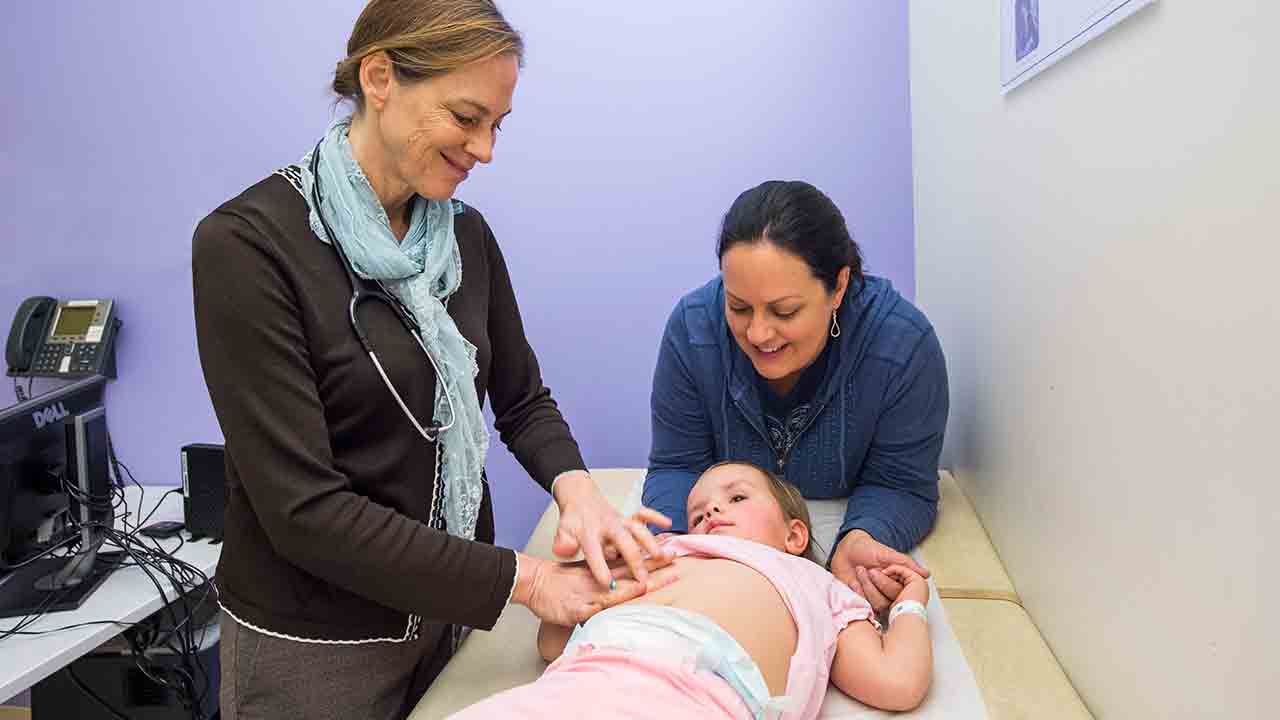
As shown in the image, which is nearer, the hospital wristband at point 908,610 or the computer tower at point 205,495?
the hospital wristband at point 908,610

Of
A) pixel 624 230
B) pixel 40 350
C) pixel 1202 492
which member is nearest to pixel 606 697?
pixel 1202 492

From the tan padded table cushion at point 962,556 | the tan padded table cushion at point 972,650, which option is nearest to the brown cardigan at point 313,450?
the tan padded table cushion at point 972,650

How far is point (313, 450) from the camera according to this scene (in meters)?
1.14

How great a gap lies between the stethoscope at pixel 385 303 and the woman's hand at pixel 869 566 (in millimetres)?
793

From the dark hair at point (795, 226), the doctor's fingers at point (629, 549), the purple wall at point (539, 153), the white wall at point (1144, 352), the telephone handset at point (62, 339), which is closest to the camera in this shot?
the white wall at point (1144, 352)

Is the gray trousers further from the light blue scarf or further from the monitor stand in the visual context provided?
the monitor stand

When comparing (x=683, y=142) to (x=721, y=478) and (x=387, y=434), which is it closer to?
(x=721, y=478)

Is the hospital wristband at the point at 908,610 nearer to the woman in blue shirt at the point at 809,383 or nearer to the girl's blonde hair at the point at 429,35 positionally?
the woman in blue shirt at the point at 809,383

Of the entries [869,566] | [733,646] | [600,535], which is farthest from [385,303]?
[869,566]

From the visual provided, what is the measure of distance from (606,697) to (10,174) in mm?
2852

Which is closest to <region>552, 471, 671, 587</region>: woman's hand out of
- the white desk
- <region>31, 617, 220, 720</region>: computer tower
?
the white desk

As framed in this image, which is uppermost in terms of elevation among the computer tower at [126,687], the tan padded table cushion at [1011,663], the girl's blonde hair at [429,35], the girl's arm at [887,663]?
the girl's blonde hair at [429,35]

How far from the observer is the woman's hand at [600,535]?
1.35 metres

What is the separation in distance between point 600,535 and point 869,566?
0.55m
